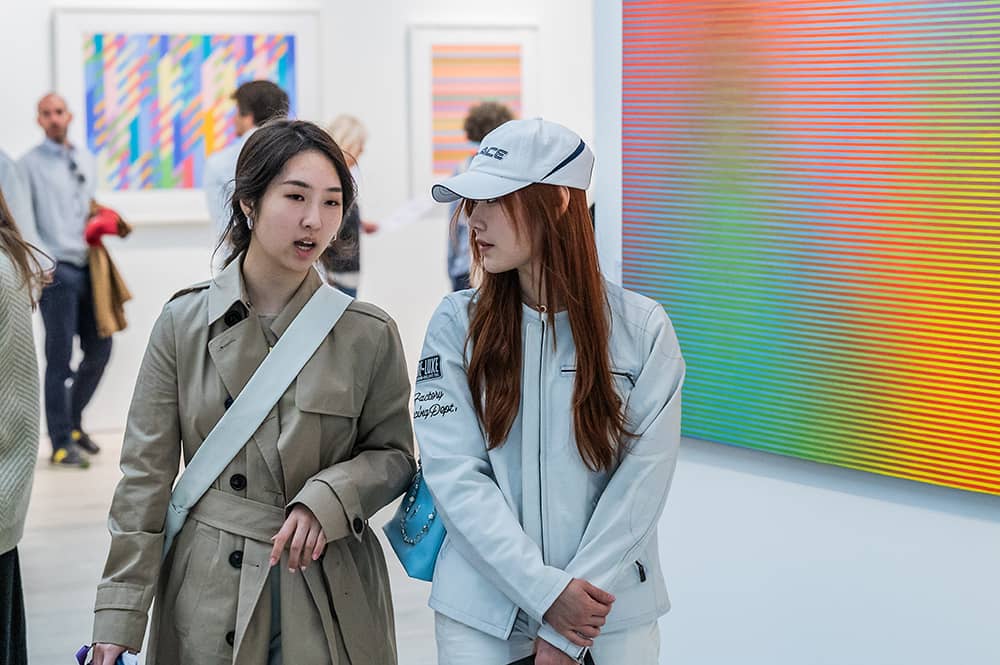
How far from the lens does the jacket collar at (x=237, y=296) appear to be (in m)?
2.18

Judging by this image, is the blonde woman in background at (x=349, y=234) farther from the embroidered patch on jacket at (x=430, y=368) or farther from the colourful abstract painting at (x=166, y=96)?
the colourful abstract painting at (x=166, y=96)

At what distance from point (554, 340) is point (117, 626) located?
0.83 metres

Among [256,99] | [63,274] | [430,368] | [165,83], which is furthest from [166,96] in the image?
[430,368]

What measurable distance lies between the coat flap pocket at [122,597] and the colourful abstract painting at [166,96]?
20.0 feet

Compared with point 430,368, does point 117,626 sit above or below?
below

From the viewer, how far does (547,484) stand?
2111mm

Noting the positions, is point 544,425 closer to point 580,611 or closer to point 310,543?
point 580,611

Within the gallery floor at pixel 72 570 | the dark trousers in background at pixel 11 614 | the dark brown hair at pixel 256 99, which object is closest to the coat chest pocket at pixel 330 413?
the dark trousers in background at pixel 11 614

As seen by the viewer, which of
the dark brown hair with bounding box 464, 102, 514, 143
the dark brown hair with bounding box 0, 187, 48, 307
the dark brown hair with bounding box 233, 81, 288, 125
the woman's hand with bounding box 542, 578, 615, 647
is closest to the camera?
the woman's hand with bounding box 542, 578, 615, 647

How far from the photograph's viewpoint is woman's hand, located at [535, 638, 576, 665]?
6.69 ft

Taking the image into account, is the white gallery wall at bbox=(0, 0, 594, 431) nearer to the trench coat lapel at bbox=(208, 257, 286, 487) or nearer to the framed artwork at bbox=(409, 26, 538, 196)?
the framed artwork at bbox=(409, 26, 538, 196)

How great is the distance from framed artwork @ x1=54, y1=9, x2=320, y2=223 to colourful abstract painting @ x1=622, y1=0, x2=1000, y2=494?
5.21 meters

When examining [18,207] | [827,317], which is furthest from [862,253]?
[18,207]

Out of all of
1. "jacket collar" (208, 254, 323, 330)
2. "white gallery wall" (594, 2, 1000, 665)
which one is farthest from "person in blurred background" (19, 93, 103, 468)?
"jacket collar" (208, 254, 323, 330)
